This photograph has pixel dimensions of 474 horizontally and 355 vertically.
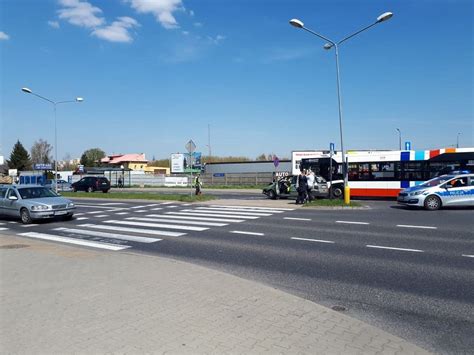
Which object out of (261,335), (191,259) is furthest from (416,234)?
(261,335)

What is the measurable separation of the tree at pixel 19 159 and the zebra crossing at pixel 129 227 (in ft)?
297

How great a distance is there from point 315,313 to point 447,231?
847 centimetres

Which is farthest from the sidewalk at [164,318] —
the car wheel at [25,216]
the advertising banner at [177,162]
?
the advertising banner at [177,162]

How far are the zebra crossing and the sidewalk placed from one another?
3929 mm

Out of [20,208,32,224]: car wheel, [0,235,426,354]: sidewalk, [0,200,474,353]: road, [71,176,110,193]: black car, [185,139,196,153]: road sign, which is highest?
[185,139,196,153]: road sign

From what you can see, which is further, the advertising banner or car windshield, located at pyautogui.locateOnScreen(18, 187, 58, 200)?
the advertising banner

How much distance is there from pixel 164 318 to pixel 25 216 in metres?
13.1

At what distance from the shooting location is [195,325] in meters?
4.44

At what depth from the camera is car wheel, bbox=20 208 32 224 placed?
50.8ft

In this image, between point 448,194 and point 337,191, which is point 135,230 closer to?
point 448,194

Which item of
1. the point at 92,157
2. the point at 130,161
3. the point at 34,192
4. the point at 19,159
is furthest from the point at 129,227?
the point at 92,157

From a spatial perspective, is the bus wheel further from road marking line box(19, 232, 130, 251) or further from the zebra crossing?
road marking line box(19, 232, 130, 251)

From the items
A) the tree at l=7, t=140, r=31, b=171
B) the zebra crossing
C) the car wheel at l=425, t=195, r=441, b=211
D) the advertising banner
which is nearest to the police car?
the car wheel at l=425, t=195, r=441, b=211

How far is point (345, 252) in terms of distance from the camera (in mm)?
9102
